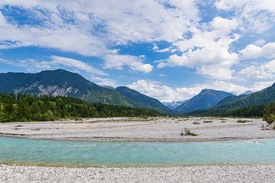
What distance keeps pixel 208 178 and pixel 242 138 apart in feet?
96.6

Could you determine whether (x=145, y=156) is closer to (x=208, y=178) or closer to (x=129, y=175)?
(x=129, y=175)

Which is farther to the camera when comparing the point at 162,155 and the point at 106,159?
the point at 162,155

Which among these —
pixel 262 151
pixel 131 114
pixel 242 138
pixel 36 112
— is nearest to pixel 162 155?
pixel 262 151

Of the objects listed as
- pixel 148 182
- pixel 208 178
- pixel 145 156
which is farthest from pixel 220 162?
pixel 148 182

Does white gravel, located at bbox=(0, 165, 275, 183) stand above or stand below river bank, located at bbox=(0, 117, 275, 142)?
above

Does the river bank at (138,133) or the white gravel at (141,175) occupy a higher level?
the white gravel at (141,175)

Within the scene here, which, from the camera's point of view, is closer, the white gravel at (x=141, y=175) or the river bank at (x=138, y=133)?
the white gravel at (x=141, y=175)

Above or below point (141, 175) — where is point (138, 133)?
below

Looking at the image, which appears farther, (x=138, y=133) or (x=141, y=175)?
(x=138, y=133)

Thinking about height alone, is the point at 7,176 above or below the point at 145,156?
above

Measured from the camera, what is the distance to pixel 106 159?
2234 centimetres

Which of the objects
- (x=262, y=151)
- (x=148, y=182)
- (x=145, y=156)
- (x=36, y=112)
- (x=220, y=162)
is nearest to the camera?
(x=148, y=182)

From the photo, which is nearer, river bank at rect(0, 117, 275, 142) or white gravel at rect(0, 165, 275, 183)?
white gravel at rect(0, 165, 275, 183)

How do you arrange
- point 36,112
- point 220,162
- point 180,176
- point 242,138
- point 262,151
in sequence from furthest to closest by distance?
point 36,112, point 242,138, point 262,151, point 220,162, point 180,176
